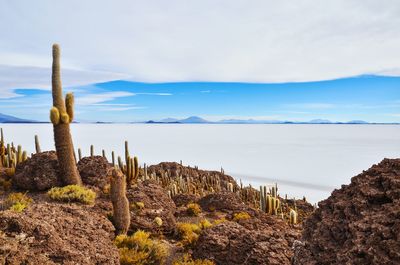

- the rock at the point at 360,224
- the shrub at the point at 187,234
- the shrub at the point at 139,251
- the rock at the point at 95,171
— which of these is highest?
the rock at the point at 360,224

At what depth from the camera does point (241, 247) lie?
8.11 metres

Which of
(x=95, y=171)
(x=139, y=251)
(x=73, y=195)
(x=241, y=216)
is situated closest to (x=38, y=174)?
(x=95, y=171)

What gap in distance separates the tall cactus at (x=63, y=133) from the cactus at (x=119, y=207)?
206 inches

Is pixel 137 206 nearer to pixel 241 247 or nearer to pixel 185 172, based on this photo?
pixel 241 247

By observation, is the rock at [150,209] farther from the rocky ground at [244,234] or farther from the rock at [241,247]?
the rock at [241,247]

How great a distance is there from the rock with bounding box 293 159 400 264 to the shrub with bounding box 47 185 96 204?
1078 cm

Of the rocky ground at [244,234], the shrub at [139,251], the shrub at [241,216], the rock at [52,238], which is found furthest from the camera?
the shrub at [241,216]

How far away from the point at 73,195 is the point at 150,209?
11.2 feet

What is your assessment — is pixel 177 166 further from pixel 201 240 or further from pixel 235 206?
pixel 201 240

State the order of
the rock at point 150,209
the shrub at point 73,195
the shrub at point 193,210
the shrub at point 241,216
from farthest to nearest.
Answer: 1. the shrub at point 193,210
2. the shrub at point 241,216
3. the shrub at point 73,195
4. the rock at point 150,209

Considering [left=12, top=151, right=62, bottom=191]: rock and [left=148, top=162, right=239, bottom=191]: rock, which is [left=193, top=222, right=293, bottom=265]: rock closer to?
[left=12, top=151, right=62, bottom=191]: rock

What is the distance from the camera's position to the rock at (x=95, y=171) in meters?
16.1

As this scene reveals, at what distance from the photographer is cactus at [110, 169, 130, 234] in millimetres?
10508

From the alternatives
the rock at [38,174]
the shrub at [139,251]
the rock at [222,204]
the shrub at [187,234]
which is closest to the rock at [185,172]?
the rock at [222,204]
